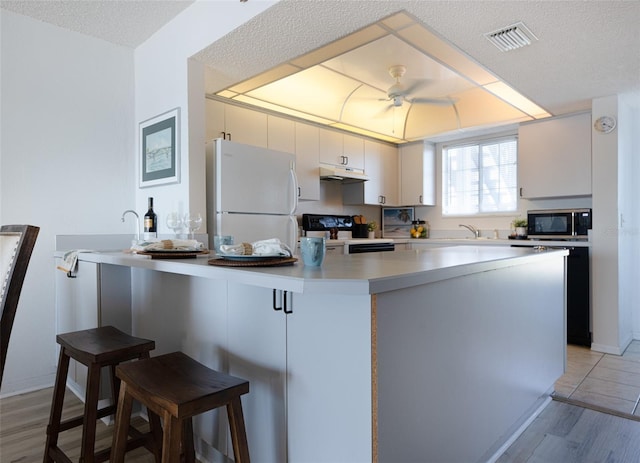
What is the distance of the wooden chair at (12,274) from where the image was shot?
43.3 inches

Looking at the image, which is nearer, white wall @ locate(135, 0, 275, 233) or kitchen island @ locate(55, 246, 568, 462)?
kitchen island @ locate(55, 246, 568, 462)

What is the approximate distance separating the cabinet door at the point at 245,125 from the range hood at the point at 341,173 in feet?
2.71

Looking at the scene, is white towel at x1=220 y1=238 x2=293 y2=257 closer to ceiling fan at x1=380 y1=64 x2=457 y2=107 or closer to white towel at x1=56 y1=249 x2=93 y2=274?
white towel at x1=56 y1=249 x2=93 y2=274

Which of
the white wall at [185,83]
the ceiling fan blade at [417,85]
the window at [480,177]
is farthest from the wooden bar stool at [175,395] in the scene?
the window at [480,177]

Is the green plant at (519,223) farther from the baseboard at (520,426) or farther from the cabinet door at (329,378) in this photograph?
the cabinet door at (329,378)

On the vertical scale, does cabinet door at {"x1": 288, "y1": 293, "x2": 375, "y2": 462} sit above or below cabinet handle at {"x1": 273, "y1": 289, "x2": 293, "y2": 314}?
below

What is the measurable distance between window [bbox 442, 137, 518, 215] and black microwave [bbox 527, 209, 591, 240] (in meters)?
0.80

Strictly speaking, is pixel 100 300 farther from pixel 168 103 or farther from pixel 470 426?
pixel 470 426

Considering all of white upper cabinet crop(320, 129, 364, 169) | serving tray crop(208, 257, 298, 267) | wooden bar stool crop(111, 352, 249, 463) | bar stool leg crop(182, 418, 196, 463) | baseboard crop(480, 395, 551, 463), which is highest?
white upper cabinet crop(320, 129, 364, 169)

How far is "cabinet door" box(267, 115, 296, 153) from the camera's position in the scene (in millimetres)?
4121

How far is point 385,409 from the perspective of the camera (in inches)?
47.2

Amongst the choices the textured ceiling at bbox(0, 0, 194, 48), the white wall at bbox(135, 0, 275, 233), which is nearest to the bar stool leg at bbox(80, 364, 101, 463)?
the white wall at bbox(135, 0, 275, 233)

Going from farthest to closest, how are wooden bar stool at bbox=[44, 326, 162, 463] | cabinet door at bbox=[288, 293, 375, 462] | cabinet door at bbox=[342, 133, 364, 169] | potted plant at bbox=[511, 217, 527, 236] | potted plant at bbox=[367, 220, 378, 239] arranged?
potted plant at bbox=[367, 220, 378, 239], cabinet door at bbox=[342, 133, 364, 169], potted plant at bbox=[511, 217, 527, 236], wooden bar stool at bbox=[44, 326, 162, 463], cabinet door at bbox=[288, 293, 375, 462]

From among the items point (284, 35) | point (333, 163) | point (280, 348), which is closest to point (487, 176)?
point (333, 163)
